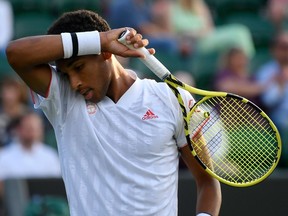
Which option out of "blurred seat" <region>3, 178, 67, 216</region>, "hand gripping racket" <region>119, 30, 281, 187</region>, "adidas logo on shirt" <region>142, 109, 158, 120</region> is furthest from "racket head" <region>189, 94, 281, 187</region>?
"blurred seat" <region>3, 178, 67, 216</region>

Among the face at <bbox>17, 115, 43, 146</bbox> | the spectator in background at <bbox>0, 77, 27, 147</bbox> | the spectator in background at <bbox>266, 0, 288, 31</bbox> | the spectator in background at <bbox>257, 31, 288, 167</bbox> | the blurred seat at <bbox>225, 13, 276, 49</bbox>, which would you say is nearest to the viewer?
the face at <bbox>17, 115, 43, 146</bbox>

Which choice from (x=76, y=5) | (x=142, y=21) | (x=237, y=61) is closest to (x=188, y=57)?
(x=142, y=21)

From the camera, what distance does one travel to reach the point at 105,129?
411cm

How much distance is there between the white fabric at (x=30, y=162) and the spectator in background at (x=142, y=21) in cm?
220

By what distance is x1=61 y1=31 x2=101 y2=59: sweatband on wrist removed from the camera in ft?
12.8

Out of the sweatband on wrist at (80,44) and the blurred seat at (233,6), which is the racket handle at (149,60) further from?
the blurred seat at (233,6)

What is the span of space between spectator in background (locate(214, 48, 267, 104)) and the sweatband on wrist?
4.78 m

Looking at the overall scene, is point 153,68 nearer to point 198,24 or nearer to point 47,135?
point 47,135

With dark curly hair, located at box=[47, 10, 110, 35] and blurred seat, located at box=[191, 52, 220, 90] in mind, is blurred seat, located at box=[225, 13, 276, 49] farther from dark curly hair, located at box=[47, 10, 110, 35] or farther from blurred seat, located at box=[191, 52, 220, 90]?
dark curly hair, located at box=[47, 10, 110, 35]

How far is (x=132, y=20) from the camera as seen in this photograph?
32.7 ft

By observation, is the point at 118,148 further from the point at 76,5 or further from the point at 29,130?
the point at 76,5

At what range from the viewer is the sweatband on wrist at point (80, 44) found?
390cm

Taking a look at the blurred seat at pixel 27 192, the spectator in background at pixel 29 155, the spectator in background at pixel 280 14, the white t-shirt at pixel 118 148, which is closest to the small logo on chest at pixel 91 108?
the white t-shirt at pixel 118 148

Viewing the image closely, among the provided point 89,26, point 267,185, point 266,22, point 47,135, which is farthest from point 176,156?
point 266,22
